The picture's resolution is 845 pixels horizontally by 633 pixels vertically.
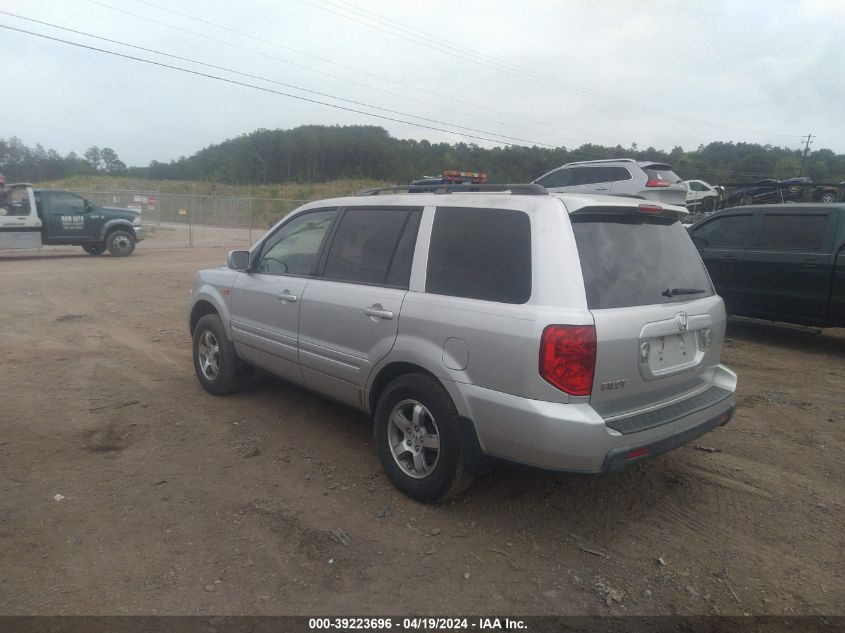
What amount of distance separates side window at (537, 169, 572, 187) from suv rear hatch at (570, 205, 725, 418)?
409 inches

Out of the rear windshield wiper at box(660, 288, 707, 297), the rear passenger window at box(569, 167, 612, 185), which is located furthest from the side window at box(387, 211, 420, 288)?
the rear passenger window at box(569, 167, 612, 185)

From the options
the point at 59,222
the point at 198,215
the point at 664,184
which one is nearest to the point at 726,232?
the point at 664,184

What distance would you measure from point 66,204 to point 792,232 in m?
17.7

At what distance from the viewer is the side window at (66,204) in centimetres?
1695

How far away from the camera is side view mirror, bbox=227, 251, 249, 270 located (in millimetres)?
5137

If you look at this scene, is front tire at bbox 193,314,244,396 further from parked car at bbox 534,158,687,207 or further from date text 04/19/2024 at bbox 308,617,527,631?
parked car at bbox 534,158,687,207

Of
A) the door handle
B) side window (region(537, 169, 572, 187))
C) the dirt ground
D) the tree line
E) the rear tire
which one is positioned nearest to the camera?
the dirt ground

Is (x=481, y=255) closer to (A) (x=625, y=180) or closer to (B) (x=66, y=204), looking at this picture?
(A) (x=625, y=180)

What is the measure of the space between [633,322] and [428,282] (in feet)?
3.84

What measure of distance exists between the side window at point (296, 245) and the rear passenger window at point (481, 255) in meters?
1.24

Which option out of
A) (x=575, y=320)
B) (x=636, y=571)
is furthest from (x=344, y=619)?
(x=575, y=320)

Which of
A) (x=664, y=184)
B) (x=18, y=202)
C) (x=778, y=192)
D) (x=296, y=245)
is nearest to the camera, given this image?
(x=296, y=245)

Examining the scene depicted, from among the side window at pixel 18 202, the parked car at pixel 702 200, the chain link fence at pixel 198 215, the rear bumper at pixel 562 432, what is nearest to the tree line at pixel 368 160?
the parked car at pixel 702 200

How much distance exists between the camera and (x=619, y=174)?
1284 centimetres
